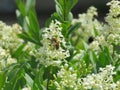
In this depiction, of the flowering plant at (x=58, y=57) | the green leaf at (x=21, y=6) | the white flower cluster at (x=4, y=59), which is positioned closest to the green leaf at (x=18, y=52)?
the flowering plant at (x=58, y=57)

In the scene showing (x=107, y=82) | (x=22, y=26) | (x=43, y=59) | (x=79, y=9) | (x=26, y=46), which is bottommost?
(x=107, y=82)

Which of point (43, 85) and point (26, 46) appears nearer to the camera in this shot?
point (43, 85)

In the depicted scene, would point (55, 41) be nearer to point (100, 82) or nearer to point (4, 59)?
point (100, 82)

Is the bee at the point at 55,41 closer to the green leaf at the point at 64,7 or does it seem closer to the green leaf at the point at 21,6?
the green leaf at the point at 64,7

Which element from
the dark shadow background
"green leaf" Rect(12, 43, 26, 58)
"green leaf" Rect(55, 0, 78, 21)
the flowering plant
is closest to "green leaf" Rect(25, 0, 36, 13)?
the flowering plant

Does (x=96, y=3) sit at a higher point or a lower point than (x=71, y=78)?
higher

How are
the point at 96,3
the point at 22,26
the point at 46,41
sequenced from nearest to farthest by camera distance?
the point at 46,41 < the point at 22,26 < the point at 96,3

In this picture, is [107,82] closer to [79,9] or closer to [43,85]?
[43,85]

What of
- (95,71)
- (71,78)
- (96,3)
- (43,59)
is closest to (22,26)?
(95,71)
